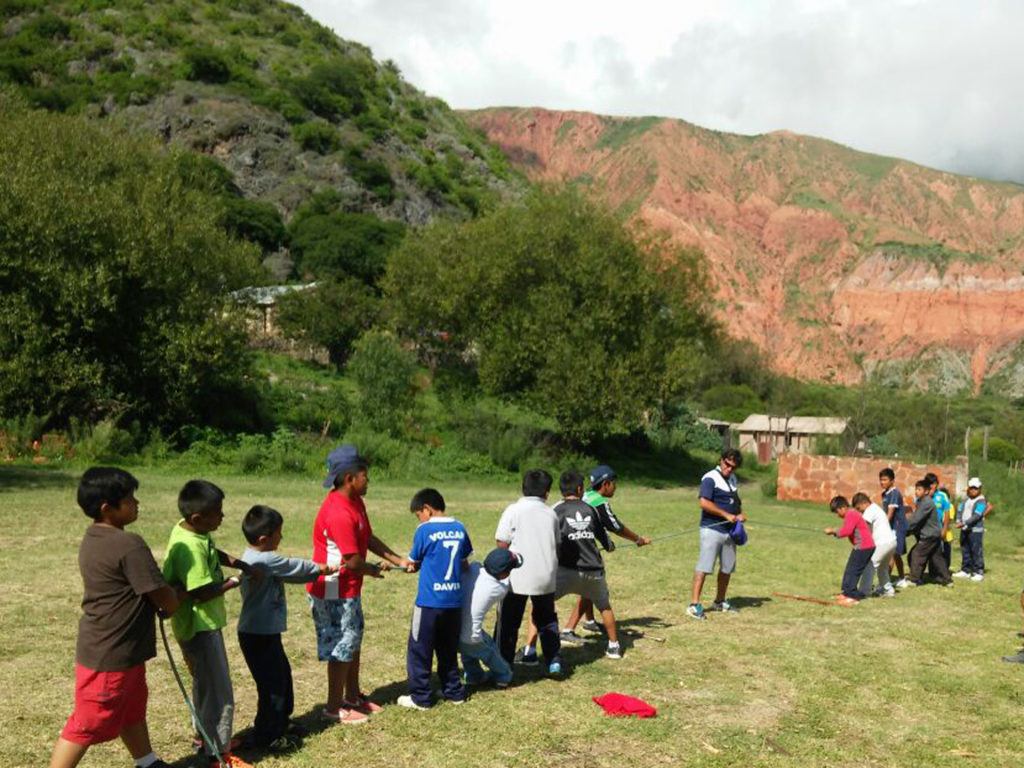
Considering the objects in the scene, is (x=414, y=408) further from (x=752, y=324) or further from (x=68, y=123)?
(x=752, y=324)

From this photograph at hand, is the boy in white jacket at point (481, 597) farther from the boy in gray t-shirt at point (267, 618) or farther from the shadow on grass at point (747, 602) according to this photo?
the shadow on grass at point (747, 602)

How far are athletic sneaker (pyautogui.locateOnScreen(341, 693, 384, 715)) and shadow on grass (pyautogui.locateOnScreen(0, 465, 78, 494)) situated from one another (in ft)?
45.3

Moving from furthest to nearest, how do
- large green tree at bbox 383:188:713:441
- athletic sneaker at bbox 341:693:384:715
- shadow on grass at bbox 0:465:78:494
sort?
large green tree at bbox 383:188:713:441, shadow on grass at bbox 0:465:78:494, athletic sneaker at bbox 341:693:384:715

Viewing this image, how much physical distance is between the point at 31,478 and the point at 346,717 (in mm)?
16160

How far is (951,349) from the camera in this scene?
119125mm

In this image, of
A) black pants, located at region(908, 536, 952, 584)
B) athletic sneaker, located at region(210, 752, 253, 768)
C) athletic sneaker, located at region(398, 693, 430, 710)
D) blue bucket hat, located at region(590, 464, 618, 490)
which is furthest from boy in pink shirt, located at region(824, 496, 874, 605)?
athletic sneaker, located at region(210, 752, 253, 768)

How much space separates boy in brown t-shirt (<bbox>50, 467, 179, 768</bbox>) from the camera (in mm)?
4742

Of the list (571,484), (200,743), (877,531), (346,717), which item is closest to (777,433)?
(877,531)

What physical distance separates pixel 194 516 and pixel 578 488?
385 cm

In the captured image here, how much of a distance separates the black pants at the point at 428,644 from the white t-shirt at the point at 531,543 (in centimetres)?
89

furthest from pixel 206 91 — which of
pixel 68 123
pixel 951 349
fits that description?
pixel 951 349

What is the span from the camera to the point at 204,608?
5262 millimetres

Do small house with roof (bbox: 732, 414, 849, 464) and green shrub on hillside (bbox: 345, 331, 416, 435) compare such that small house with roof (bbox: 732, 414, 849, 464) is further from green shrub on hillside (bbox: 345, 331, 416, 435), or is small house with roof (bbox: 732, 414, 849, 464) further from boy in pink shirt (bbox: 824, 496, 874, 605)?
boy in pink shirt (bbox: 824, 496, 874, 605)

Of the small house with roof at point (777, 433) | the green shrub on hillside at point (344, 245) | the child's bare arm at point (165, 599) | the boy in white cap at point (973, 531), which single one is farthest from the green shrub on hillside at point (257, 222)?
the child's bare arm at point (165, 599)
